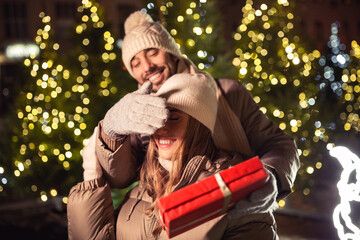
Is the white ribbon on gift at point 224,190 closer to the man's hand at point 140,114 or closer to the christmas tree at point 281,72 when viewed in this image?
the man's hand at point 140,114

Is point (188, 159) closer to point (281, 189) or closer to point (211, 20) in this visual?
point (281, 189)

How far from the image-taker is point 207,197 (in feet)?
5.21

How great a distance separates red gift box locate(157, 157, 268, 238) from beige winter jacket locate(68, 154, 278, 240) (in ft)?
0.61

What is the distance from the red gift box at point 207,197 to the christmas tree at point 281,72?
140 inches

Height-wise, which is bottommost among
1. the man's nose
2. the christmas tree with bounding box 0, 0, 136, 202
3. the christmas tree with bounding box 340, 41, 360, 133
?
the christmas tree with bounding box 340, 41, 360, 133

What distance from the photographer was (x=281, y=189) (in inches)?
79.4

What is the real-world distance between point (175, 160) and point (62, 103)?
3.82 metres

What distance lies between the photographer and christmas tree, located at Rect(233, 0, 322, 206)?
5.25m

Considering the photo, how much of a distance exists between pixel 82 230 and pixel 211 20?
3721mm

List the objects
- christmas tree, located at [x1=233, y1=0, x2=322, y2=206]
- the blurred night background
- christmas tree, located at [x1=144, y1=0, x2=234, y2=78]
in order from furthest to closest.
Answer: christmas tree, located at [x1=233, y1=0, x2=322, y2=206], the blurred night background, christmas tree, located at [x1=144, y1=0, x2=234, y2=78]

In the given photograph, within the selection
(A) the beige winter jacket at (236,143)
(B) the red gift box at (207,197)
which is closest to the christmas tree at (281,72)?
(A) the beige winter jacket at (236,143)

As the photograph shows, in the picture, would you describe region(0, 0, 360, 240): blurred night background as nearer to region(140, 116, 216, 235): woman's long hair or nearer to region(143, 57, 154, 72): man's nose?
region(143, 57, 154, 72): man's nose

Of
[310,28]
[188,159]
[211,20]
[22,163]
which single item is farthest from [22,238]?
[310,28]

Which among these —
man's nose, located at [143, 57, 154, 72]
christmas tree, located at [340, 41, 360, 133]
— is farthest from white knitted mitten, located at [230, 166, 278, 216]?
christmas tree, located at [340, 41, 360, 133]
